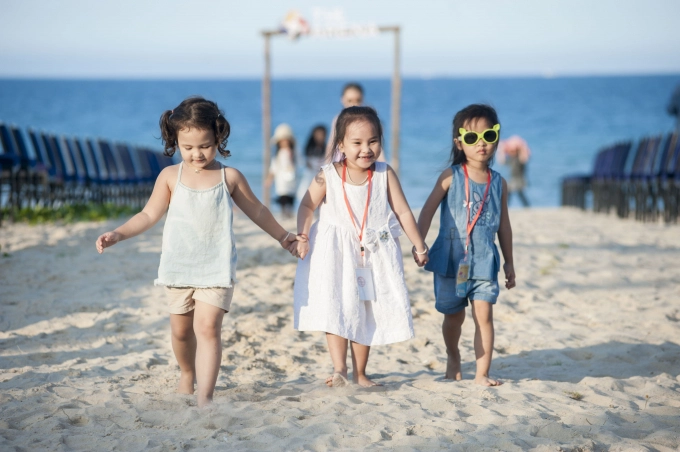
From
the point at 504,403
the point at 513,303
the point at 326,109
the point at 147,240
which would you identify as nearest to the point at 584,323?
the point at 513,303

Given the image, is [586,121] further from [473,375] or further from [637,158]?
[473,375]

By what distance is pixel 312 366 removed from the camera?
509 centimetres

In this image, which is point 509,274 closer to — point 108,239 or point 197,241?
point 197,241

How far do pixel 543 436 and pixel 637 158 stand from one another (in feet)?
36.6

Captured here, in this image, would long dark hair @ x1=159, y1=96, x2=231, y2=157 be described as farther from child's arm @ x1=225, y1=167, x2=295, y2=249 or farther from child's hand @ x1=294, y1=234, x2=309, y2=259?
child's hand @ x1=294, y1=234, x2=309, y2=259

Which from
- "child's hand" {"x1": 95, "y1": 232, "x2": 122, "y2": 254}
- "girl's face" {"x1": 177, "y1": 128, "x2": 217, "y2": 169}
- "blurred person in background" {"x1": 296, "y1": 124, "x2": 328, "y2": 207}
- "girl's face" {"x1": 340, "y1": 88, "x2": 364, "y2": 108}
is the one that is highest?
"girl's face" {"x1": 340, "y1": 88, "x2": 364, "y2": 108}

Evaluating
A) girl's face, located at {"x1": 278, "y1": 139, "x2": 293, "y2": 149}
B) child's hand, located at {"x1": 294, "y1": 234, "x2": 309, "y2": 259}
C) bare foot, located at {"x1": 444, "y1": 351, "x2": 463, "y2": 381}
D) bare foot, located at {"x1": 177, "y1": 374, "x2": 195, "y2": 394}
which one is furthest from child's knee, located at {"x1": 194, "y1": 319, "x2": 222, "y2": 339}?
girl's face, located at {"x1": 278, "y1": 139, "x2": 293, "y2": 149}

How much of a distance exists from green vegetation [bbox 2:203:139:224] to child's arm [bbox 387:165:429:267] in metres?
7.65

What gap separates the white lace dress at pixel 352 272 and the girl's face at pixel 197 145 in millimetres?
780

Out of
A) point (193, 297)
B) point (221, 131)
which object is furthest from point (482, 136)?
point (193, 297)

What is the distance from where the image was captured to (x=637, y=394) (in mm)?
4336

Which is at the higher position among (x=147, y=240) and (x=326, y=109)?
(x=326, y=109)

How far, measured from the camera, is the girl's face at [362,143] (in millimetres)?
4199

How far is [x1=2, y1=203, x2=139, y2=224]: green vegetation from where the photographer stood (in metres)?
10.7
